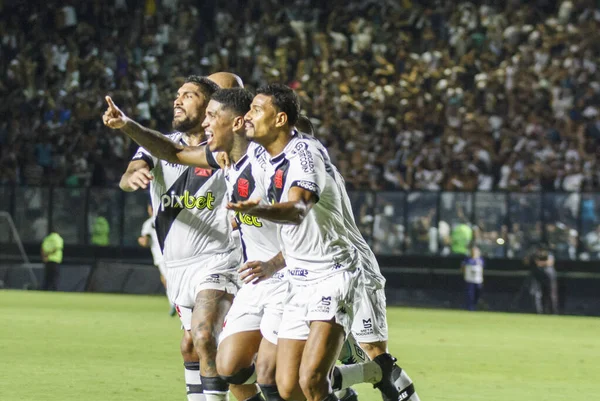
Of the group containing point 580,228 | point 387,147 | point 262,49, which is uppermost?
point 262,49

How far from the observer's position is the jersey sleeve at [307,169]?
6.03 meters

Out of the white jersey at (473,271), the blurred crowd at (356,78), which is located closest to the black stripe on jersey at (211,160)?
the white jersey at (473,271)

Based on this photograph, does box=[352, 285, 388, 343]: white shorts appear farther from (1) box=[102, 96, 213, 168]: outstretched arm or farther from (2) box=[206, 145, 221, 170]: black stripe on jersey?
(1) box=[102, 96, 213, 168]: outstretched arm

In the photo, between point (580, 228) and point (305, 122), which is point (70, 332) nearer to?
point (305, 122)

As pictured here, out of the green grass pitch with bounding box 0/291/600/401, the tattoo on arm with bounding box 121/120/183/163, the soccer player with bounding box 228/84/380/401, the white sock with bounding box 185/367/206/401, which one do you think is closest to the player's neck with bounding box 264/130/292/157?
the soccer player with bounding box 228/84/380/401

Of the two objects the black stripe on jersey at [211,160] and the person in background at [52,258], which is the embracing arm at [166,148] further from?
the person in background at [52,258]

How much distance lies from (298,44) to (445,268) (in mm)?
7176

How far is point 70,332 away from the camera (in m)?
15.7

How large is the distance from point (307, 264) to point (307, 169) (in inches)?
25.5

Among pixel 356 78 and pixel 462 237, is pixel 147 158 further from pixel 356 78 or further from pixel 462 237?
pixel 356 78

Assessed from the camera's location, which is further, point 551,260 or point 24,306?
point 551,260

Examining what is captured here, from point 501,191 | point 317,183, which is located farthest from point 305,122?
point 501,191

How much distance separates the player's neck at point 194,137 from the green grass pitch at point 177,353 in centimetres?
264

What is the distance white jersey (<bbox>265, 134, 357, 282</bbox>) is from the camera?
634 cm
